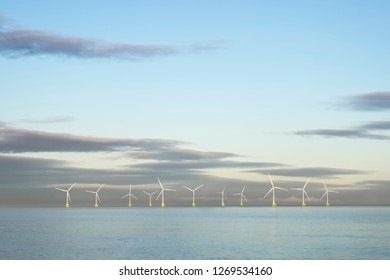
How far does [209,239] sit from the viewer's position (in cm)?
10450
